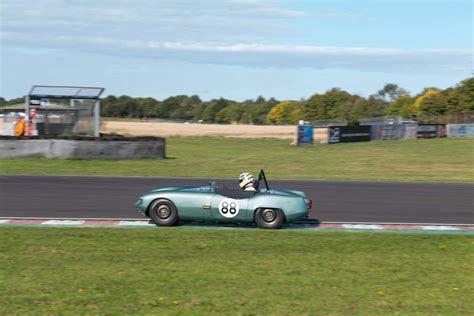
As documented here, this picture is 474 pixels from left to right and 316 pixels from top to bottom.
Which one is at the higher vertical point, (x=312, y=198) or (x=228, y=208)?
(x=228, y=208)

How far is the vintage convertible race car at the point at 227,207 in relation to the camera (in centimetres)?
1152

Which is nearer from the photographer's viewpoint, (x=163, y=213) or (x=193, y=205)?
(x=193, y=205)

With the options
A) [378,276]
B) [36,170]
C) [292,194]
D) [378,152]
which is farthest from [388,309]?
[378,152]

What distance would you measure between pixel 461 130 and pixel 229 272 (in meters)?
46.0

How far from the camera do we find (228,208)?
1152 cm

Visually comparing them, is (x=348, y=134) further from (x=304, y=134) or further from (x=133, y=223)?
(x=133, y=223)

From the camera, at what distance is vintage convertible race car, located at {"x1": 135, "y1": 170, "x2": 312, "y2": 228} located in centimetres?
1152

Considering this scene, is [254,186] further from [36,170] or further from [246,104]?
[246,104]

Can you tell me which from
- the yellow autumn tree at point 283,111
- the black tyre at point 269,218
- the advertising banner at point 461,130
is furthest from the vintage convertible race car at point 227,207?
the yellow autumn tree at point 283,111

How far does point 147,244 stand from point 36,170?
13.6 m

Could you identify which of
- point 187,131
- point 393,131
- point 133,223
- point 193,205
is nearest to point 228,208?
point 193,205

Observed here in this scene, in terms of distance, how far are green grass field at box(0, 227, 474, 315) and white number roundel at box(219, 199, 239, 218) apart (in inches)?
28.7

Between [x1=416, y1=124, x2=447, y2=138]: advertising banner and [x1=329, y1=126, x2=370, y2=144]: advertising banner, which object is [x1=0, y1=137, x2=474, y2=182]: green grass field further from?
[x1=416, y1=124, x2=447, y2=138]: advertising banner

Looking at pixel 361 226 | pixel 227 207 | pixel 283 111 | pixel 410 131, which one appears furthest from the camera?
pixel 283 111
